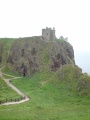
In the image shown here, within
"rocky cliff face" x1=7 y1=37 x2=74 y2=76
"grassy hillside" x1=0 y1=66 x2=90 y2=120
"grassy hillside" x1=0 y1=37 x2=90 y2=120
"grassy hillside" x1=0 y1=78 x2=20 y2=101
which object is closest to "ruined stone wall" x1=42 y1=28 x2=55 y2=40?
"rocky cliff face" x1=7 y1=37 x2=74 y2=76

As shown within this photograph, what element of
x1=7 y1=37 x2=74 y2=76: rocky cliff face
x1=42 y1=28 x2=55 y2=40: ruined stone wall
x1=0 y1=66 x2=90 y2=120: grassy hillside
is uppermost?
x1=42 y1=28 x2=55 y2=40: ruined stone wall

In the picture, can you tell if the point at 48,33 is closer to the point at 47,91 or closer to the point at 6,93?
the point at 47,91

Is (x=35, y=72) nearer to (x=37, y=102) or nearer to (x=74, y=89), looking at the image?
(x=74, y=89)

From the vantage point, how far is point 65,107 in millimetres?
71062

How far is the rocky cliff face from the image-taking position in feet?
409

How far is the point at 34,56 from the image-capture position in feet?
427

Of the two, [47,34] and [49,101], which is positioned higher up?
[47,34]

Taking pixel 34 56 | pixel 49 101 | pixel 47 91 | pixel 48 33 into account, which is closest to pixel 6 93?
pixel 47 91

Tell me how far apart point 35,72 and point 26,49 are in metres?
16.8

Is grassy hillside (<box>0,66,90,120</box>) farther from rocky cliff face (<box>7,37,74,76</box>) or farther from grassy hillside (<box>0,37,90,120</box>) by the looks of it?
rocky cliff face (<box>7,37,74,76</box>)

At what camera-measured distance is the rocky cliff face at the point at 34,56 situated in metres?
125

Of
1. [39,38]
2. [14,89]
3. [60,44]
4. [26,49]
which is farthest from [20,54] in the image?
[14,89]

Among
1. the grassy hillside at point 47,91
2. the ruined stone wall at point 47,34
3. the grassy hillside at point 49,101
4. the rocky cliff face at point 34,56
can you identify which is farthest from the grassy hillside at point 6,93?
the ruined stone wall at point 47,34

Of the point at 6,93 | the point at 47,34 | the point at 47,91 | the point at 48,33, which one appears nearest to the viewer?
the point at 6,93
